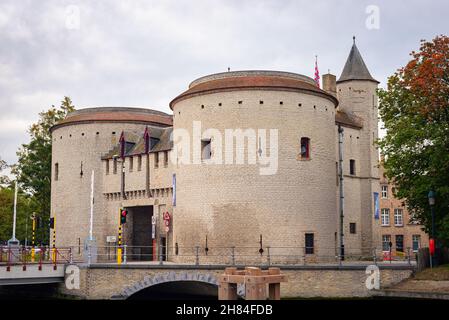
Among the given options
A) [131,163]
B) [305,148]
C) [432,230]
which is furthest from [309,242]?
[131,163]

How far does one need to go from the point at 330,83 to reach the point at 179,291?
60.1 feet

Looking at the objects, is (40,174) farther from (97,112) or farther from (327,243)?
(327,243)

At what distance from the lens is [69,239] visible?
4200cm

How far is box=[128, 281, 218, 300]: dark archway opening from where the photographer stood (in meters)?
31.1

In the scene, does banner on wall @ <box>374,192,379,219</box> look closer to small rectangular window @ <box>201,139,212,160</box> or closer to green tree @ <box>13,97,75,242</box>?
small rectangular window @ <box>201,139,212,160</box>

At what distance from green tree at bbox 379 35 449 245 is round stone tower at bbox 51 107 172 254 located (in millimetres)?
18981

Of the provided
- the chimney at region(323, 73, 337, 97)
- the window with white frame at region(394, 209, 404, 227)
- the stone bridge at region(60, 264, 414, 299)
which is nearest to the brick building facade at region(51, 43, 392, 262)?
the chimney at region(323, 73, 337, 97)

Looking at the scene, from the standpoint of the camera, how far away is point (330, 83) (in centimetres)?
4266

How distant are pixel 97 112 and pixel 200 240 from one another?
48.6 feet

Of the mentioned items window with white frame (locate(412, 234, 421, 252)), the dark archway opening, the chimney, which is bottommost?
the dark archway opening

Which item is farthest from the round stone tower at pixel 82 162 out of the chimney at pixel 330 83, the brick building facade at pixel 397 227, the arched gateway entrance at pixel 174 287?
the brick building facade at pixel 397 227

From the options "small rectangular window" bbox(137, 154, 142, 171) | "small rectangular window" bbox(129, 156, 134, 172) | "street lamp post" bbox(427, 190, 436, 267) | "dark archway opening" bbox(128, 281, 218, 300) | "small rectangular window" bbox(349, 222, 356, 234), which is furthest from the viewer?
"small rectangular window" bbox(129, 156, 134, 172)

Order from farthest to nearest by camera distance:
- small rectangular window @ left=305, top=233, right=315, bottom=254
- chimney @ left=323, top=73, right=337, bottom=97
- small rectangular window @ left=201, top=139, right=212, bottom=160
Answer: chimney @ left=323, top=73, right=337, bottom=97, small rectangular window @ left=201, top=139, right=212, bottom=160, small rectangular window @ left=305, top=233, right=315, bottom=254

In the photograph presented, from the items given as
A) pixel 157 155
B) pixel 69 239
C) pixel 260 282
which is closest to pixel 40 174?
pixel 69 239
